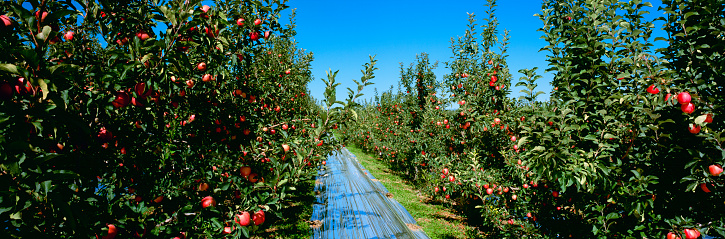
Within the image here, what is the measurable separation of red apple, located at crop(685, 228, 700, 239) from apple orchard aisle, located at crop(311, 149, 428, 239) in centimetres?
375

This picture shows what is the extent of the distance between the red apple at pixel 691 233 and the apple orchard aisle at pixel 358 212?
3.75m

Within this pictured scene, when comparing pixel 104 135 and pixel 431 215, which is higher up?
pixel 104 135

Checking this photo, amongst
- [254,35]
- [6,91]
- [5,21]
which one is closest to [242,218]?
[6,91]

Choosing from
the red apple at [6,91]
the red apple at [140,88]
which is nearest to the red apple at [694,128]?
the red apple at [140,88]

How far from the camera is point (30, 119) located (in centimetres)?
123

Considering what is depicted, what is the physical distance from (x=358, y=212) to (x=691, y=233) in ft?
18.9

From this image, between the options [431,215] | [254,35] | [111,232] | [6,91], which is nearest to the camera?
[6,91]

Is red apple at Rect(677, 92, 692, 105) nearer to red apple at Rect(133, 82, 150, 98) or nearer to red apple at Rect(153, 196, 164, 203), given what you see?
red apple at Rect(133, 82, 150, 98)

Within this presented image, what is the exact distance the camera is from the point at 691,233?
89.9 inches

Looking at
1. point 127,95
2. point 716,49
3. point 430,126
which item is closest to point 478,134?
point 716,49

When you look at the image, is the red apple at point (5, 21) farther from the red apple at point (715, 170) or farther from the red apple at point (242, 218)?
the red apple at point (715, 170)

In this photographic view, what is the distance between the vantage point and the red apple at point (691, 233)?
227 centimetres

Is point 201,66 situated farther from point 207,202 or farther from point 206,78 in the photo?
point 207,202

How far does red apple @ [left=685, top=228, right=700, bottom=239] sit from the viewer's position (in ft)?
7.44
